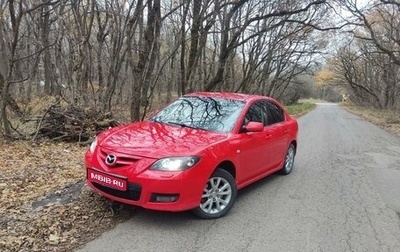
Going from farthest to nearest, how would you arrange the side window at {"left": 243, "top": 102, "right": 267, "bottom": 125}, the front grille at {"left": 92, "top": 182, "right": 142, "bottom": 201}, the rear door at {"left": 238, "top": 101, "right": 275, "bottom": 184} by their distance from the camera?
the side window at {"left": 243, "top": 102, "right": 267, "bottom": 125} < the rear door at {"left": 238, "top": 101, "right": 275, "bottom": 184} < the front grille at {"left": 92, "top": 182, "right": 142, "bottom": 201}

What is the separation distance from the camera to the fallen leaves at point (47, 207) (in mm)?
4141

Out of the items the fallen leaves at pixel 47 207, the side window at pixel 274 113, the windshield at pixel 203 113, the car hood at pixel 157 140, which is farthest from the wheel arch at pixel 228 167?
the side window at pixel 274 113

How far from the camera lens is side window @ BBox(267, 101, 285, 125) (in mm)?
7034

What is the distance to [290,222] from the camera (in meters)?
5.10

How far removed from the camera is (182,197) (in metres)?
4.53

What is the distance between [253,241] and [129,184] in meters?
1.60

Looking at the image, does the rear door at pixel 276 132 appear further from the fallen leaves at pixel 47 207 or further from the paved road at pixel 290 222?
the fallen leaves at pixel 47 207

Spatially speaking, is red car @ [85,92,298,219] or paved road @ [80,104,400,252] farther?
red car @ [85,92,298,219]

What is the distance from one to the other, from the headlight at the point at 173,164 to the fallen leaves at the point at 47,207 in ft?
3.19

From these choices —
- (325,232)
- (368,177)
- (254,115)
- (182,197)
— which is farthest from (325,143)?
(182,197)

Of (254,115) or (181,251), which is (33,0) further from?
(181,251)

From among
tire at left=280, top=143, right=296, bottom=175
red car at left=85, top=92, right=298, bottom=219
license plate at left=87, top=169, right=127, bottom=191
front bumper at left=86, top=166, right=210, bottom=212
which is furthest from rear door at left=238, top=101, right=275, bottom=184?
license plate at left=87, top=169, right=127, bottom=191

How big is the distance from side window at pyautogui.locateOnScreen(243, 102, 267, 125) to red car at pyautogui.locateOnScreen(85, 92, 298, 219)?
0.07ft

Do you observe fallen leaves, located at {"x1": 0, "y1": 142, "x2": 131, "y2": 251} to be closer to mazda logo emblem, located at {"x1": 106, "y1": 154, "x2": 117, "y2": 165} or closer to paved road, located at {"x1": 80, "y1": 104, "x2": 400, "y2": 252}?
paved road, located at {"x1": 80, "y1": 104, "x2": 400, "y2": 252}
